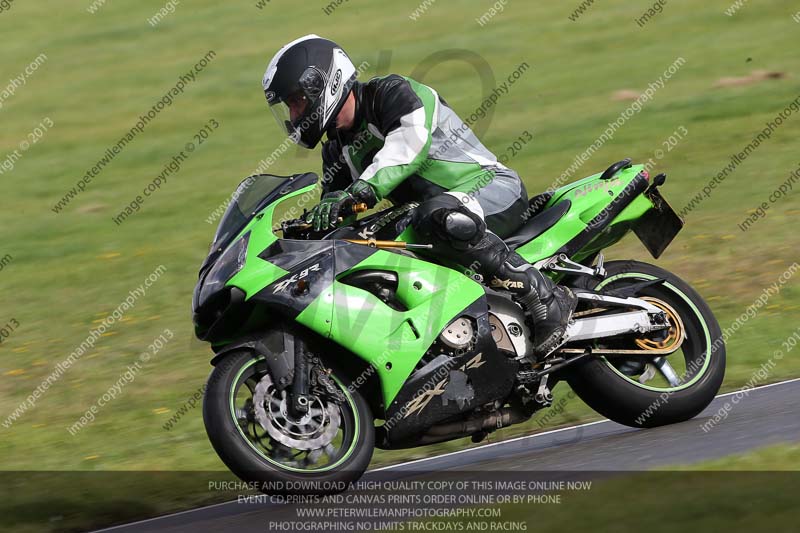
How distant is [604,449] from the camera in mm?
6043

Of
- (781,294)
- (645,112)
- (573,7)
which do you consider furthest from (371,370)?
(573,7)

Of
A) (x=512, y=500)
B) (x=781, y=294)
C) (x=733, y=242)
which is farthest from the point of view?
(x=733, y=242)

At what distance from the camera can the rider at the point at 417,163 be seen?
5.62 metres

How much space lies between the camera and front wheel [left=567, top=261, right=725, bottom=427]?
6.29m

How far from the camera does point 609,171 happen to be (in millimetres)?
6598

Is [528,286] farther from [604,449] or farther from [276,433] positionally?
[276,433]

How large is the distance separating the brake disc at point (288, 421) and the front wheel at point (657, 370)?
165 cm

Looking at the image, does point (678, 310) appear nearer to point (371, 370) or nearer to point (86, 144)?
point (371, 370)

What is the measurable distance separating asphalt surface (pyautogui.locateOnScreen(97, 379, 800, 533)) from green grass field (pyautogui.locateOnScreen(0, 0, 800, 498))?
47 cm

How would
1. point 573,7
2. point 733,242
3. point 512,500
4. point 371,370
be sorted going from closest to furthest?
point 512,500
point 371,370
point 733,242
point 573,7

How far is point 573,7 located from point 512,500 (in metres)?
19.6

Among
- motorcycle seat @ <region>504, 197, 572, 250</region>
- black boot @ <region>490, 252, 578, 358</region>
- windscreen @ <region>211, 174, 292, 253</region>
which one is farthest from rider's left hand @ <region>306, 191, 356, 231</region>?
motorcycle seat @ <region>504, 197, 572, 250</region>

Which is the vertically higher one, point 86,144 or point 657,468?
point 657,468

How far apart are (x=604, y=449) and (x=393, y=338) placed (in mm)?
1368
